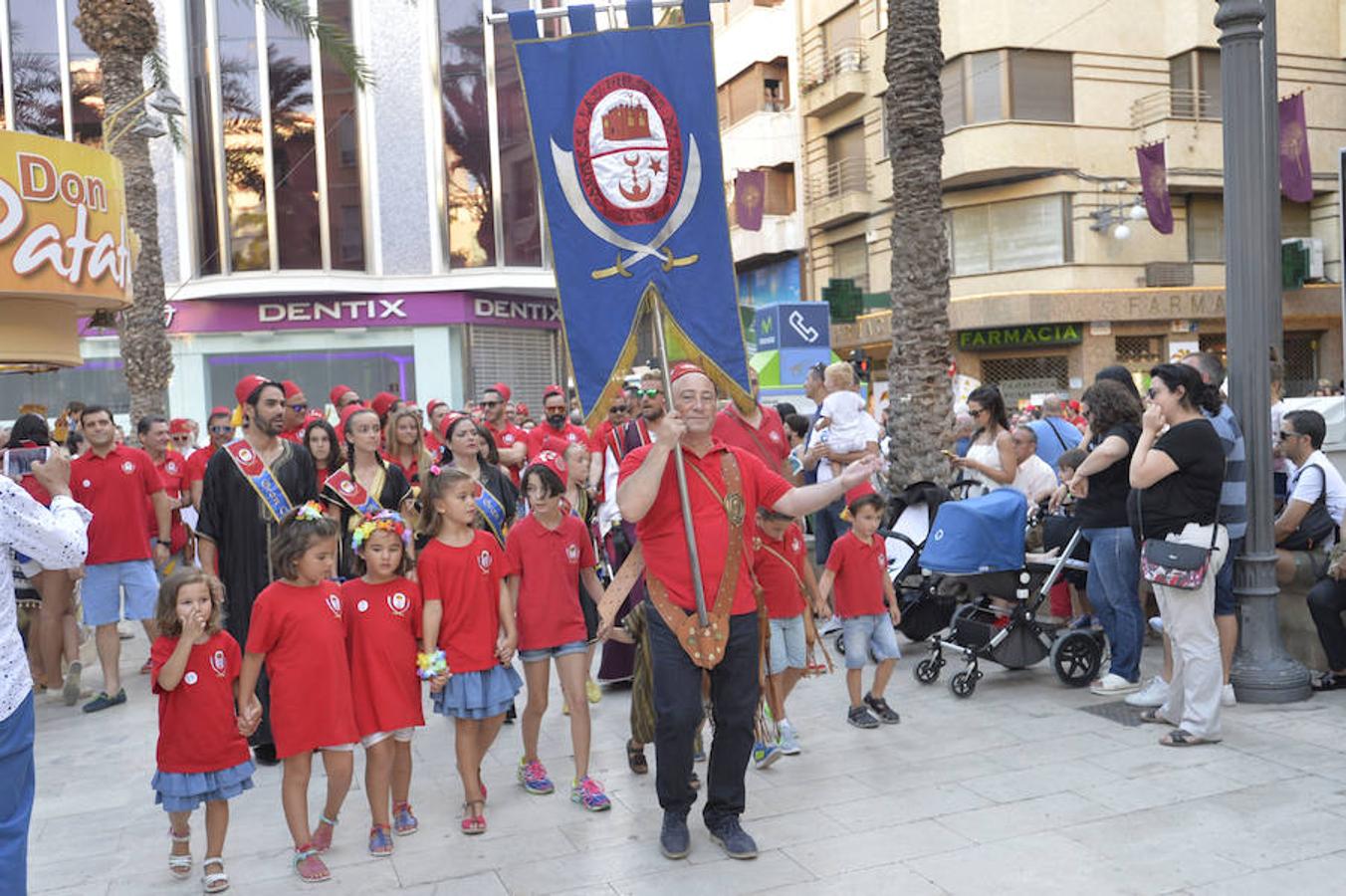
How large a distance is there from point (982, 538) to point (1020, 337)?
72.0ft

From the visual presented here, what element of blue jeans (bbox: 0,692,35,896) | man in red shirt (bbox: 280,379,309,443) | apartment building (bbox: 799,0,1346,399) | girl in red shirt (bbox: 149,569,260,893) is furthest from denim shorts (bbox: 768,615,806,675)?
apartment building (bbox: 799,0,1346,399)

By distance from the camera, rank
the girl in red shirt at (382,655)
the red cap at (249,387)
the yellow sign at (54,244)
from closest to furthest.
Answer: the girl in red shirt at (382,655), the yellow sign at (54,244), the red cap at (249,387)

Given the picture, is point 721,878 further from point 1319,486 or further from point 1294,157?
point 1294,157

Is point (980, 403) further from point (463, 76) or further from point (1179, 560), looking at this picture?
point (463, 76)

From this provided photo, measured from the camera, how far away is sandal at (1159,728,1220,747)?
579 cm

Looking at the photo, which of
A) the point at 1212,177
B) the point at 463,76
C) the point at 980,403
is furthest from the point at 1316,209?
the point at 980,403

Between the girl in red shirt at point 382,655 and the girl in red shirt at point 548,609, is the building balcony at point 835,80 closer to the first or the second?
the girl in red shirt at point 548,609

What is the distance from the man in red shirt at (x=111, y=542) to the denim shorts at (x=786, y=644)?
16.0ft

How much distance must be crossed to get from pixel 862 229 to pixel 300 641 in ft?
93.1

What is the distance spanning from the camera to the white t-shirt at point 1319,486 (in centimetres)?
675

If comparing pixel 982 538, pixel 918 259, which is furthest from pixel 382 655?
pixel 918 259

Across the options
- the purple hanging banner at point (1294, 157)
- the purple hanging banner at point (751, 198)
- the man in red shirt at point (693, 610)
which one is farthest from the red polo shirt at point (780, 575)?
the purple hanging banner at point (751, 198)

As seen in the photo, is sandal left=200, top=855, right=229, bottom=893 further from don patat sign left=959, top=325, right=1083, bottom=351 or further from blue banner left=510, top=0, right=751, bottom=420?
don patat sign left=959, top=325, right=1083, bottom=351

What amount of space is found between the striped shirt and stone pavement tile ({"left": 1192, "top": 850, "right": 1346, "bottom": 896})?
2236mm
